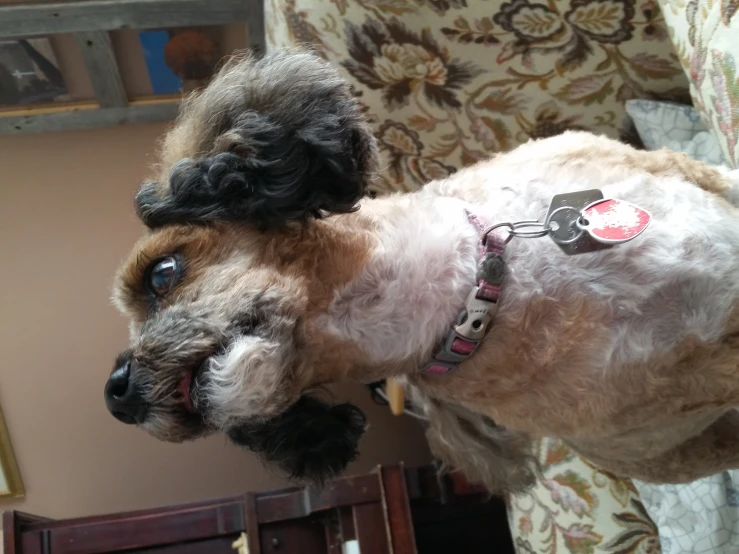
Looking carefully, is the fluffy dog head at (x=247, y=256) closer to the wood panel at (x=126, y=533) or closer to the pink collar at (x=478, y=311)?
the pink collar at (x=478, y=311)

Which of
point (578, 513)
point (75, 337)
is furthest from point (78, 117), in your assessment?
point (578, 513)

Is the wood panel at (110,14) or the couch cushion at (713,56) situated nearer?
the couch cushion at (713,56)

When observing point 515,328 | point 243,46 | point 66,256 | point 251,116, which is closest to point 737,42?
point 515,328

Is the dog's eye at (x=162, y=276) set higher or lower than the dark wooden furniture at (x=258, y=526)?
higher

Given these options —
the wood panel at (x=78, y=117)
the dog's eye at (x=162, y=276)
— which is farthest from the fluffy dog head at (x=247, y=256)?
the wood panel at (x=78, y=117)

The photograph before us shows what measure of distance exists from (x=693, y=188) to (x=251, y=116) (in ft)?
1.78

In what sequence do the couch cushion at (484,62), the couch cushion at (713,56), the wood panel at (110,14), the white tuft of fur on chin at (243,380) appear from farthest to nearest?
the wood panel at (110,14), the couch cushion at (484,62), the couch cushion at (713,56), the white tuft of fur on chin at (243,380)

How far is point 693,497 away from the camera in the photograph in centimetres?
110

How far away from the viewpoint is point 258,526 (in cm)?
146

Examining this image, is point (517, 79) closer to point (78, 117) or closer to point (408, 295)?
point (408, 295)

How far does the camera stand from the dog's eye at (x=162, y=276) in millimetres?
687

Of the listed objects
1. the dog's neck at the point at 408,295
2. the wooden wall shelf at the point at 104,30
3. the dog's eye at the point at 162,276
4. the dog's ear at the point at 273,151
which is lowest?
the dog's neck at the point at 408,295

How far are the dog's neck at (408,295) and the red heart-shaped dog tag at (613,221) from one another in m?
0.13

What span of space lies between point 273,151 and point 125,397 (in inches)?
11.9
